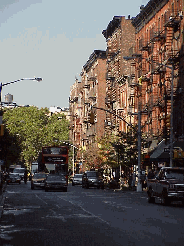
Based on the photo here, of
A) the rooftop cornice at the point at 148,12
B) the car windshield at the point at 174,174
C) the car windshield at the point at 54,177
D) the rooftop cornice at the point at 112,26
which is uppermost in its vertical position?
the rooftop cornice at the point at 112,26

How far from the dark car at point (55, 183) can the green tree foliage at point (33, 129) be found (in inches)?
3067

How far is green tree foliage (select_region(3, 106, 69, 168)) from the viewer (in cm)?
14375

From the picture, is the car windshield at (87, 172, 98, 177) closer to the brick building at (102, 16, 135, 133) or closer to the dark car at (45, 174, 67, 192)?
the brick building at (102, 16, 135, 133)

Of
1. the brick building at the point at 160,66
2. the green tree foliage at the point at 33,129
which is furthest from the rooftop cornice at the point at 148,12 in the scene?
the green tree foliage at the point at 33,129

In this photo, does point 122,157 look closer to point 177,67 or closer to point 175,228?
point 177,67

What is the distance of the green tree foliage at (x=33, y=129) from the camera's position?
14375cm

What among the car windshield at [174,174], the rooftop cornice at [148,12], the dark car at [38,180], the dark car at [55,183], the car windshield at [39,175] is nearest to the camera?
the car windshield at [174,174]

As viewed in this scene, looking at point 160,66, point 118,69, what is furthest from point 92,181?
point 118,69

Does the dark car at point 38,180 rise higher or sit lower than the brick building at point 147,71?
lower

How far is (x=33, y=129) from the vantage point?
477 feet

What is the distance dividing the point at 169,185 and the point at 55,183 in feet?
85.4

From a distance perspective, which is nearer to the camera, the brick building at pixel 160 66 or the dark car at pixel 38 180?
the brick building at pixel 160 66

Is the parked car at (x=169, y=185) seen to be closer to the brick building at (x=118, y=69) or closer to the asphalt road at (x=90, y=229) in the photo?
the asphalt road at (x=90, y=229)

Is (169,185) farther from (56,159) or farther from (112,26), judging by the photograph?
(112,26)
